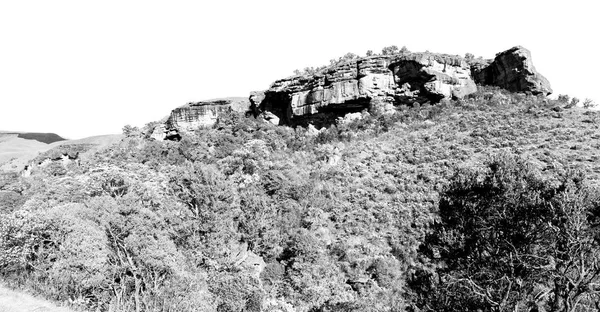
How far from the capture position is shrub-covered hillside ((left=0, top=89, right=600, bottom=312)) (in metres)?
13.0

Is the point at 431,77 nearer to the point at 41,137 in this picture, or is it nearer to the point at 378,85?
the point at 378,85

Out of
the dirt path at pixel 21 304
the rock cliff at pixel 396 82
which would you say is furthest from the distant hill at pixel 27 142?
the dirt path at pixel 21 304

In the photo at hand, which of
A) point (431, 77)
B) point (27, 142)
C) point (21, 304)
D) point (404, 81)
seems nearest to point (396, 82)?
point (404, 81)

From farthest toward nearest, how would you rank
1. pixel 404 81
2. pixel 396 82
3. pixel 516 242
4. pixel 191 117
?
pixel 191 117, pixel 396 82, pixel 404 81, pixel 516 242

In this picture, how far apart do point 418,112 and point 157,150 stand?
128 ft

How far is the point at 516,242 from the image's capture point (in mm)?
12961

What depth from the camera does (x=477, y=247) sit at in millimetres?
14023

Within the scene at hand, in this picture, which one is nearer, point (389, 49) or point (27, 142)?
point (389, 49)

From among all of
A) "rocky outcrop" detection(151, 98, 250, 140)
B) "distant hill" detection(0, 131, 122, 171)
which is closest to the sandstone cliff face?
"rocky outcrop" detection(151, 98, 250, 140)

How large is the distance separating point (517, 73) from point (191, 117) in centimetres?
5386

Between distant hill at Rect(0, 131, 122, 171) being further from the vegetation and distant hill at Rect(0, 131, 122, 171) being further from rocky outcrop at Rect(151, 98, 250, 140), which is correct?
the vegetation

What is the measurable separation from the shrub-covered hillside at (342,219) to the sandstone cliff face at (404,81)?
9.32 ft

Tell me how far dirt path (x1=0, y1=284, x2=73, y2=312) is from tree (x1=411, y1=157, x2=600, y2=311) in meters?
12.7

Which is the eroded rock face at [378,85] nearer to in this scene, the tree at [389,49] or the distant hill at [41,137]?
the tree at [389,49]
